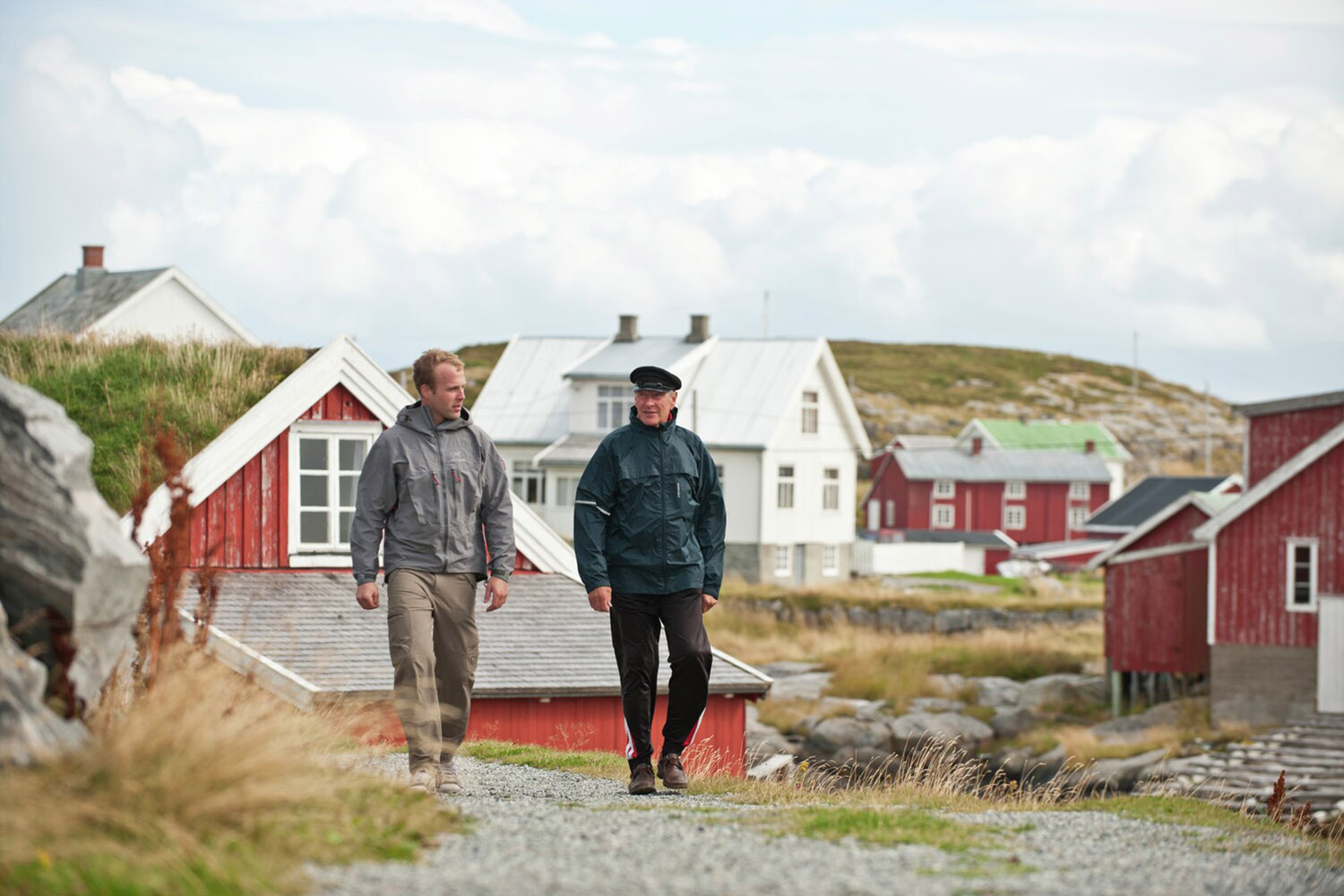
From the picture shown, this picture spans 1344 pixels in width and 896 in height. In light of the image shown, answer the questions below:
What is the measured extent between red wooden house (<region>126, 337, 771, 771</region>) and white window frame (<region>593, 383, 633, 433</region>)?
110ft

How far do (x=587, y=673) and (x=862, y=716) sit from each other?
19.8 m

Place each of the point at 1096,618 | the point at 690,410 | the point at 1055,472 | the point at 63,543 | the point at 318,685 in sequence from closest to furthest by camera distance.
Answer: the point at 63,543 → the point at 318,685 → the point at 1096,618 → the point at 690,410 → the point at 1055,472

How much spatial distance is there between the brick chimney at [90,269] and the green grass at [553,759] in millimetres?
35949

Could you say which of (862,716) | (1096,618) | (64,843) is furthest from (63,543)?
(1096,618)

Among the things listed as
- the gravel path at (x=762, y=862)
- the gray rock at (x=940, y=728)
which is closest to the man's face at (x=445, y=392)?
the gravel path at (x=762, y=862)

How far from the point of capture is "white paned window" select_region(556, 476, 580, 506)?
1986 inches

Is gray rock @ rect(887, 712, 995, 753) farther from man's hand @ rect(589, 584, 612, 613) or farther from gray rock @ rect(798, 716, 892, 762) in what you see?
man's hand @ rect(589, 584, 612, 613)

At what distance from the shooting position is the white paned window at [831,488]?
173 ft

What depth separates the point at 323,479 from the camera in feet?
56.6

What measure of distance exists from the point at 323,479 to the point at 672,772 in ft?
A: 31.1

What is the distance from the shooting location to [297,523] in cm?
1711

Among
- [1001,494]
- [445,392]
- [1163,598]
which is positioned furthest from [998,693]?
[1001,494]

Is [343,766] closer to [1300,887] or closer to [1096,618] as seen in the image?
[1300,887]

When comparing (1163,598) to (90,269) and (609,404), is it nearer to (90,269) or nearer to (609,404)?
(609,404)
